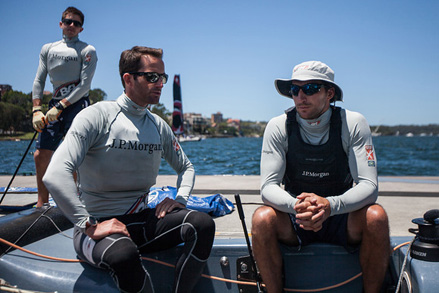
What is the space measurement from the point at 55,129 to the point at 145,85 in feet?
5.43

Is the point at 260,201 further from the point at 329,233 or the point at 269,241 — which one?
the point at 269,241

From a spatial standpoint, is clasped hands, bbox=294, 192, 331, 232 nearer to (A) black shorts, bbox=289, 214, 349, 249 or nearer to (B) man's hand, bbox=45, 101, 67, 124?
(A) black shorts, bbox=289, 214, 349, 249

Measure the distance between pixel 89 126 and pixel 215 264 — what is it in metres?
1.13

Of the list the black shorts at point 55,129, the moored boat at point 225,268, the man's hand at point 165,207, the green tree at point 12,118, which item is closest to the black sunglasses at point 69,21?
the black shorts at point 55,129

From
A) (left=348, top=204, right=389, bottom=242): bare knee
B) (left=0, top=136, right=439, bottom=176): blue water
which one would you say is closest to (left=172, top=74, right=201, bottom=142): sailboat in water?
(left=0, top=136, right=439, bottom=176): blue water

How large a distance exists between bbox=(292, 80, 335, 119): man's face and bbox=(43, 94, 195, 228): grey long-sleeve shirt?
0.86 m

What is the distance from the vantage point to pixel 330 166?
2213mm

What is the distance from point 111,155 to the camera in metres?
2.06

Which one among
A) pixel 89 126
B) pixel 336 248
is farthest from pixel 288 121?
pixel 89 126

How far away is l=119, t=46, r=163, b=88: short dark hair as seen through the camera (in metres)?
2.20

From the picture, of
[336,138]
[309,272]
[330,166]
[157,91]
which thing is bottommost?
[309,272]

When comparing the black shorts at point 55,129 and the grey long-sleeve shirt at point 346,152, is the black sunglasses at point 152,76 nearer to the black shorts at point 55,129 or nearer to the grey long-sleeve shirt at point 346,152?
the grey long-sleeve shirt at point 346,152

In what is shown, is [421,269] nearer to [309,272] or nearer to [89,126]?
[309,272]

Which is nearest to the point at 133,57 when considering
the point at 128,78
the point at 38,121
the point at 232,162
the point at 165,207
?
the point at 128,78
